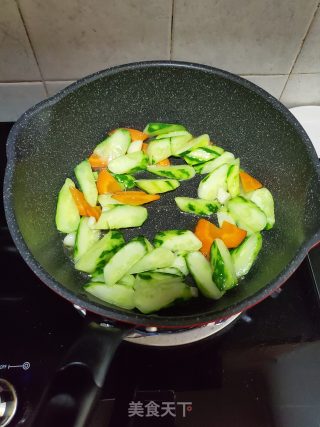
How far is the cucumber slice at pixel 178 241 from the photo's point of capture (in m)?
0.83

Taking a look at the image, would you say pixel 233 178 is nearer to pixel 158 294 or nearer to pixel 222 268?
pixel 222 268

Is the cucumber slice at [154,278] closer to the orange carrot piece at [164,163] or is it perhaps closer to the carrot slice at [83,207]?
the carrot slice at [83,207]

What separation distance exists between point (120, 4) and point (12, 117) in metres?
0.43

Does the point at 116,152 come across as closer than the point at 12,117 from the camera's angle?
Yes

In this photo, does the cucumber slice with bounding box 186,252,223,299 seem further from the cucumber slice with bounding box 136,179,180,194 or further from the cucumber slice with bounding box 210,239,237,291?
the cucumber slice with bounding box 136,179,180,194

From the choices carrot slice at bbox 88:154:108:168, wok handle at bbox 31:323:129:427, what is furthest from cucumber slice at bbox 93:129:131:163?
wok handle at bbox 31:323:129:427

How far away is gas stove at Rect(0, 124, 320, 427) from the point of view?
2.22ft

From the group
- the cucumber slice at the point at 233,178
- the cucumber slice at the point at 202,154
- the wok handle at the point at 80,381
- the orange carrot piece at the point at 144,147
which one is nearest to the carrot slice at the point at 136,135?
the orange carrot piece at the point at 144,147

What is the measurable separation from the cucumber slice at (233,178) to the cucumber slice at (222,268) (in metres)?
0.16

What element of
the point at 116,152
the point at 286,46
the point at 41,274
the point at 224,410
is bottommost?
the point at 224,410

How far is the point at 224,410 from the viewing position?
2.24ft

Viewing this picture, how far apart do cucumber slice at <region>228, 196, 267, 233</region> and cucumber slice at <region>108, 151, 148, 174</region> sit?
231 mm

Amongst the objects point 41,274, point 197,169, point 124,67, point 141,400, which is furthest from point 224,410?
point 124,67

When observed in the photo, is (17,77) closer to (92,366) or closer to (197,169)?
(197,169)
